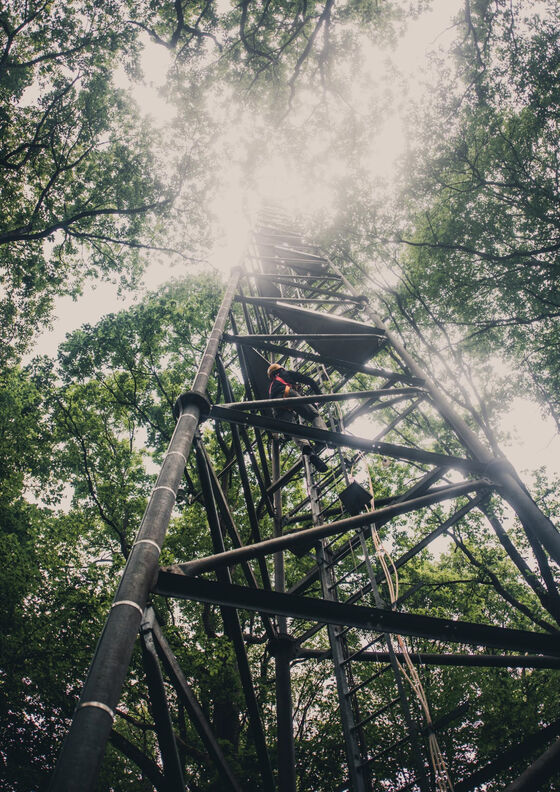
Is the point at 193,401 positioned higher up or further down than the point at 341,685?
higher up

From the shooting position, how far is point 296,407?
16.5ft

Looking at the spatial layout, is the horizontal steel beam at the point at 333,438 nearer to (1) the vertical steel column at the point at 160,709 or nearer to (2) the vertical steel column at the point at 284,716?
(2) the vertical steel column at the point at 284,716

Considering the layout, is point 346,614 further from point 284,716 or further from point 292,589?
point 292,589

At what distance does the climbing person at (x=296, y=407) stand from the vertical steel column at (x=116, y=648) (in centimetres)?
243

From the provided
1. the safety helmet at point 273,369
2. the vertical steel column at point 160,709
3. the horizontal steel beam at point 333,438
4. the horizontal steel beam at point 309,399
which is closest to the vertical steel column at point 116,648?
the vertical steel column at point 160,709

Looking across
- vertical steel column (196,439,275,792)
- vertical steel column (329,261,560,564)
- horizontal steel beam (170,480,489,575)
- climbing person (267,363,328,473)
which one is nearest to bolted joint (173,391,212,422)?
vertical steel column (196,439,275,792)

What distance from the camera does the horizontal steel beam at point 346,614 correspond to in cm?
176

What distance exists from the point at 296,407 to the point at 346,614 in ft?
10.8

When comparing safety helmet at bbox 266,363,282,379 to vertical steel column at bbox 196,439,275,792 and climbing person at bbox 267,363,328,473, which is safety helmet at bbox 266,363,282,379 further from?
vertical steel column at bbox 196,439,275,792

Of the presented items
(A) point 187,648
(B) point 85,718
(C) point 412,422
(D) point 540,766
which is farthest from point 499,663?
(C) point 412,422

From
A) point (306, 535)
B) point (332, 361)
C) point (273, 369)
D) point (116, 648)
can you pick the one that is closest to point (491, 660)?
point (306, 535)

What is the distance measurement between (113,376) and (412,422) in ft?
27.8

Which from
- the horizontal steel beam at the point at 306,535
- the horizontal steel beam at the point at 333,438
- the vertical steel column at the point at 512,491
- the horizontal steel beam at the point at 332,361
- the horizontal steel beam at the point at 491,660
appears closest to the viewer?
the horizontal steel beam at the point at 306,535

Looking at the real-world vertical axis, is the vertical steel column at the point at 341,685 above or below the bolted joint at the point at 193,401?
below
